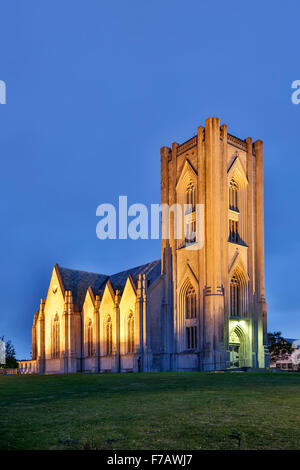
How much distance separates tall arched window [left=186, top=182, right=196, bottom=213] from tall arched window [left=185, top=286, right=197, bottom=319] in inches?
361

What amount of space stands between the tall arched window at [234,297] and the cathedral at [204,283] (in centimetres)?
11

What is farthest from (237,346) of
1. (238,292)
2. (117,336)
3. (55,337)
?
(55,337)

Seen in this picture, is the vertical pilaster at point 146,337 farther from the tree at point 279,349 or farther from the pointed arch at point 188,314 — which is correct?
the tree at point 279,349

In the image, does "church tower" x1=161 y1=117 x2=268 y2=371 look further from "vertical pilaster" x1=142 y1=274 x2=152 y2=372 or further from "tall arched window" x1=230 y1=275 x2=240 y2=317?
"vertical pilaster" x1=142 y1=274 x2=152 y2=372

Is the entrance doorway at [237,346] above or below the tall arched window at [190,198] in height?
below

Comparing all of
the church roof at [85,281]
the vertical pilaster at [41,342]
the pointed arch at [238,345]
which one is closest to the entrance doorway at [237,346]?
the pointed arch at [238,345]

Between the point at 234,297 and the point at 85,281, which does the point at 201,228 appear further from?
the point at 85,281

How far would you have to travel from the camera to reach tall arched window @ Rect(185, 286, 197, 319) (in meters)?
48.7

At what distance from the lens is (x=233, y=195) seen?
5094 cm

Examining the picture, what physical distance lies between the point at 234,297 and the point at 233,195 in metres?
11.7

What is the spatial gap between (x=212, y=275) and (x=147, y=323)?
30.5ft

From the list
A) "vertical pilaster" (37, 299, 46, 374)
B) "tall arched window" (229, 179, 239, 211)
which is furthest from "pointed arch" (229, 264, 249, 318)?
"vertical pilaster" (37, 299, 46, 374)

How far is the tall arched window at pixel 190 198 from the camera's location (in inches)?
2010
